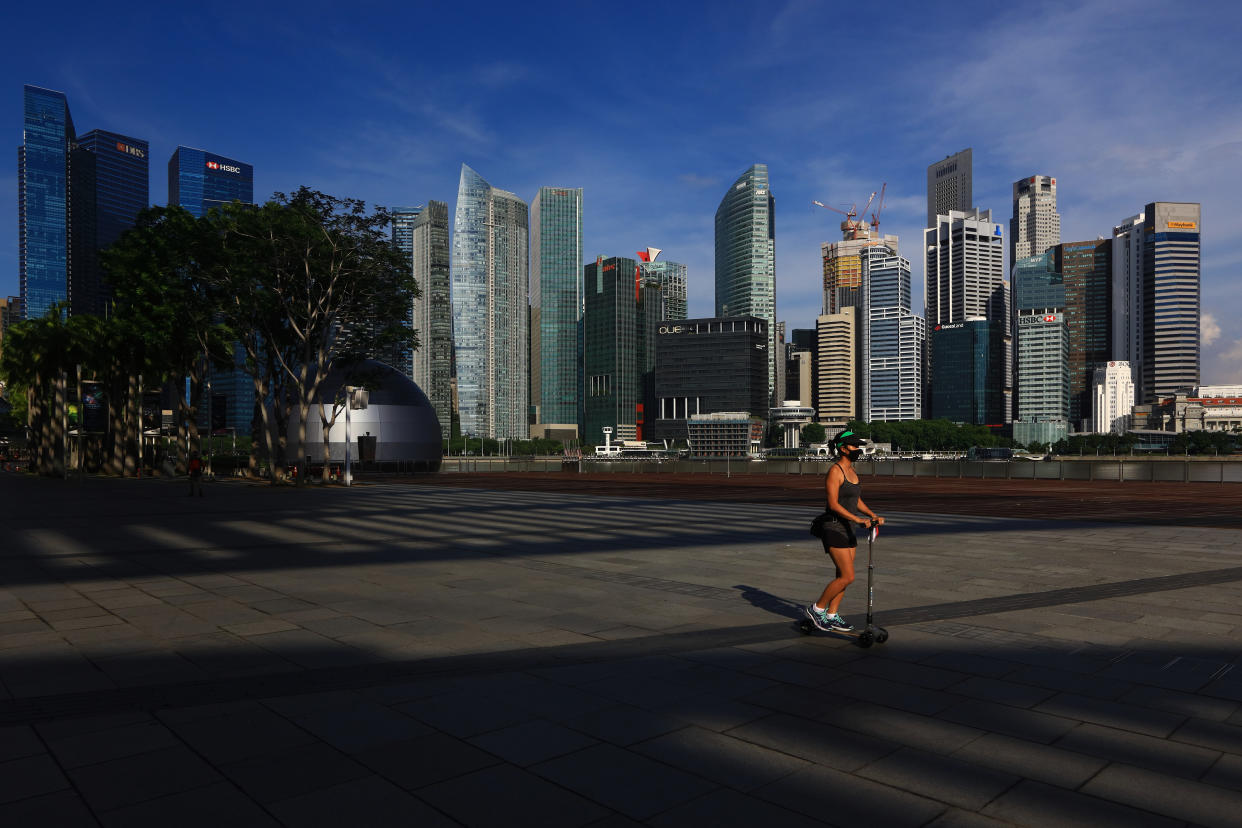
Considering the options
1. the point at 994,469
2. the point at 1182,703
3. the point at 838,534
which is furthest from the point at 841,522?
the point at 994,469

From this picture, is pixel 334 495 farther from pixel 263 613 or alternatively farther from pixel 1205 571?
pixel 1205 571

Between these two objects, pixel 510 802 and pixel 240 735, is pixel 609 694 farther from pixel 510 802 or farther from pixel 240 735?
pixel 240 735

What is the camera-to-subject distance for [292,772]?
4.58 meters

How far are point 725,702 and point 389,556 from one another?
383 inches

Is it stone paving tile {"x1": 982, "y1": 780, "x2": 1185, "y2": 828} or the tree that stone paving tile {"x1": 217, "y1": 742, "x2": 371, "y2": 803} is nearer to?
stone paving tile {"x1": 982, "y1": 780, "x2": 1185, "y2": 828}

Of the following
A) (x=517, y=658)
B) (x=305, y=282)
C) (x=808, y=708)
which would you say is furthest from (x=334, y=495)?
(x=808, y=708)

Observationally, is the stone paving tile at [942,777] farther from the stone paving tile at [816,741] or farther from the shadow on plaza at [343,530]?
the shadow on plaza at [343,530]

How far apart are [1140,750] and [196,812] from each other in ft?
18.0

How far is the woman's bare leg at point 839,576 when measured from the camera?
789 centimetres

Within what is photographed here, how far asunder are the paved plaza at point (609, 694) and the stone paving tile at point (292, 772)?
0.06ft

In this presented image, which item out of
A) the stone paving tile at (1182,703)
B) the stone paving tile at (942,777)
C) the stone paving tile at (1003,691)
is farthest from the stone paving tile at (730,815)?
the stone paving tile at (1182,703)

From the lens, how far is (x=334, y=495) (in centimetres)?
3303

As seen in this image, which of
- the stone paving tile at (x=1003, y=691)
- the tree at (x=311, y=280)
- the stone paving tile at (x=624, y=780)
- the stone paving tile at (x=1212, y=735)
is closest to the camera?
the stone paving tile at (x=624, y=780)

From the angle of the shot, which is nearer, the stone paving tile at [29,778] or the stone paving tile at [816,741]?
the stone paving tile at [29,778]
